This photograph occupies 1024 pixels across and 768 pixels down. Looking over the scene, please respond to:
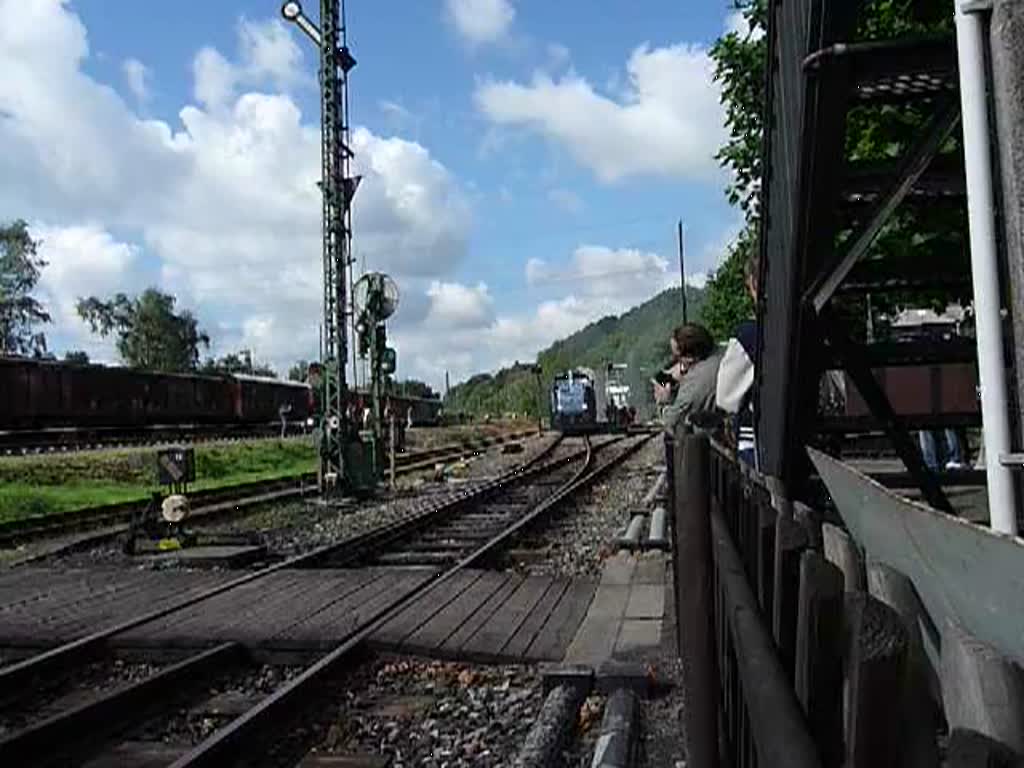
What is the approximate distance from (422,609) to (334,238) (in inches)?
451

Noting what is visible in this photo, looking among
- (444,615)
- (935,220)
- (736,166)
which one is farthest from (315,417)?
(935,220)

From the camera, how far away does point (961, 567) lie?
1203mm

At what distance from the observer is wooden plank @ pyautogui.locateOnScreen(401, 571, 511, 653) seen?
7.34 meters

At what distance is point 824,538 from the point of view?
1.68 metres

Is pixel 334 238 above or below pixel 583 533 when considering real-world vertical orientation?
above

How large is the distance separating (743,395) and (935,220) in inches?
46.9

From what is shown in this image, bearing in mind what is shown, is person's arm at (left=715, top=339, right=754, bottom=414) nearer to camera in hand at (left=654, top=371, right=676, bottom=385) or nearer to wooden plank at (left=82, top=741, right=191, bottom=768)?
camera in hand at (left=654, top=371, right=676, bottom=385)

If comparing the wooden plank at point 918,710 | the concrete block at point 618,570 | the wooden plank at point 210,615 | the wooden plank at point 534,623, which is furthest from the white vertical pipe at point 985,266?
the concrete block at point 618,570

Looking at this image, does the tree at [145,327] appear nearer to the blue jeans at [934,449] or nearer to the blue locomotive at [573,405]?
the blue locomotive at [573,405]

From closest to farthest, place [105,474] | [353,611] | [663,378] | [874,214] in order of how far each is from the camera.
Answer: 1. [874,214]
2. [663,378]
3. [353,611]
4. [105,474]

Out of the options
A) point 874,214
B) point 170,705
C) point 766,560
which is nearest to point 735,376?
point 874,214

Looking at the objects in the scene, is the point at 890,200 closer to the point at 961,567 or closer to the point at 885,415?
the point at 885,415

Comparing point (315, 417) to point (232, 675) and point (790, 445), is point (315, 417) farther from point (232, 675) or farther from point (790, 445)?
point (790, 445)

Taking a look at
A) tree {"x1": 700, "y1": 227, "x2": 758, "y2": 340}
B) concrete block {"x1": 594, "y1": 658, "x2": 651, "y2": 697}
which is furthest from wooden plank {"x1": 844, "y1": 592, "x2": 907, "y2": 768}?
tree {"x1": 700, "y1": 227, "x2": 758, "y2": 340}
